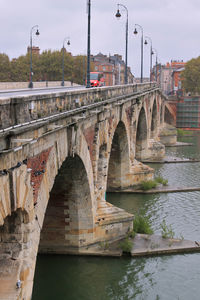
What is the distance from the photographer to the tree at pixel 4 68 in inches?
3134

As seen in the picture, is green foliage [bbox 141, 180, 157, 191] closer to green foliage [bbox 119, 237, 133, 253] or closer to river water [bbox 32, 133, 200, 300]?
river water [bbox 32, 133, 200, 300]

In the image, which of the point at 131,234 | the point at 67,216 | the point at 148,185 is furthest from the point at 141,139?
the point at 67,216

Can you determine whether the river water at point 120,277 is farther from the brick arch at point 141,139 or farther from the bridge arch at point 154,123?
the bridge arch at point 154,123

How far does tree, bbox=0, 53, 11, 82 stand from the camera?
79.6 meters

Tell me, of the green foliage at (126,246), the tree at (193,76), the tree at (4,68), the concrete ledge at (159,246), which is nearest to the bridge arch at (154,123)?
the tree at (4,68)

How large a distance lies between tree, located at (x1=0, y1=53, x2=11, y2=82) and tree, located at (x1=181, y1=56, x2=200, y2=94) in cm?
4374

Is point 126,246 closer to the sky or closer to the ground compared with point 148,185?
closer to the ground

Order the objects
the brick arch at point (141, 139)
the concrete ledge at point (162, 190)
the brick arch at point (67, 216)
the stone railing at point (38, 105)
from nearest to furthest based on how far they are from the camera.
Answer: the stone railing at point (38, 105), the brick arch at point (67, 216), the concrete ledge at point (162, 190), the brick arch at point (141, 139)

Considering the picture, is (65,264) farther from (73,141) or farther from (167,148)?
(167,148)

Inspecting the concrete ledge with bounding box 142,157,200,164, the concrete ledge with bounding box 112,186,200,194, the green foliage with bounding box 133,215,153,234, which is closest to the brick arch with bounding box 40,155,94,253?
the green foliage with bounding box 133,215,153,234

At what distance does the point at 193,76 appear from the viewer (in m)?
106

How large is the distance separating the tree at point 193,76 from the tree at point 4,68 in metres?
43.7

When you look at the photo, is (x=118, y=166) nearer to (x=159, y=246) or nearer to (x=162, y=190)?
(x=162, y=190)

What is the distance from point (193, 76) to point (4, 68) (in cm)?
4495
